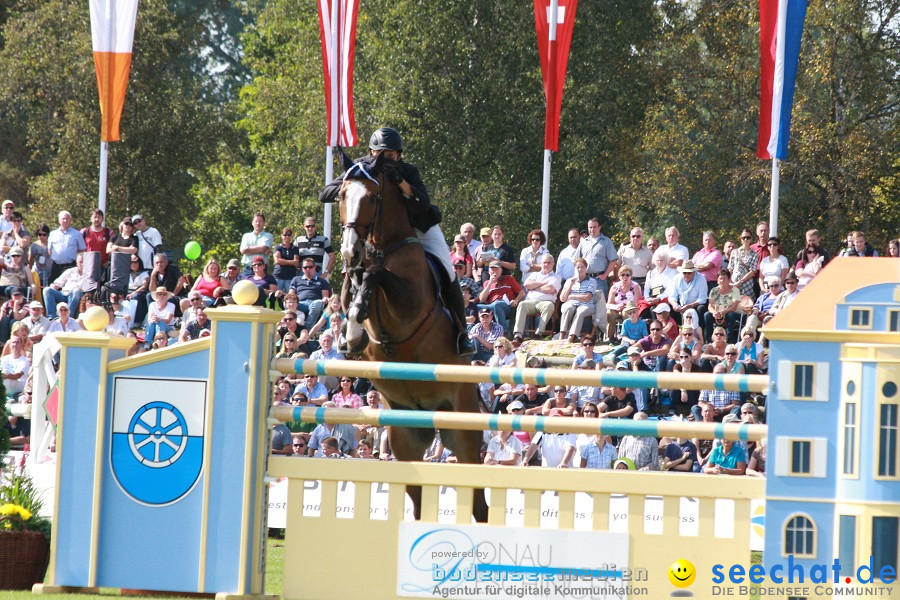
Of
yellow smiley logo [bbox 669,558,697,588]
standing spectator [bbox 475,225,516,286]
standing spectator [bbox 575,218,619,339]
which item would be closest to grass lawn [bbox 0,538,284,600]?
yellow smiley logo [bbox 669,558,697,588]

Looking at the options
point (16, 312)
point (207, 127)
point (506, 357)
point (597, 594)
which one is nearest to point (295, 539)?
point (597, 594)

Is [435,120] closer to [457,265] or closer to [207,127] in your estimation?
[207,127]

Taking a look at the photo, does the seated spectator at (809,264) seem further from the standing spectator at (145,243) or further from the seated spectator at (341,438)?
the standing spectator at (145,243)

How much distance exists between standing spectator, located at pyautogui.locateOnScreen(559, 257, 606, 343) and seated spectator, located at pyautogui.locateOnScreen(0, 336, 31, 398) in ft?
22.8

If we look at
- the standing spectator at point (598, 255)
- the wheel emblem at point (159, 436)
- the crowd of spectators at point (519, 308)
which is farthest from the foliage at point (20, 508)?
A: the standing spectator at point (598, 255)

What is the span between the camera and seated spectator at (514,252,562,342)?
1636 centimetres

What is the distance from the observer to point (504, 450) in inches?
447

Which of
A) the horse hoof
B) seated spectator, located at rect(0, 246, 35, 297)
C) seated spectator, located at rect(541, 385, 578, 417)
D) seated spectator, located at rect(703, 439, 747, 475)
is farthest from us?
seated spectator, located at rect(0, 246, 35, 297)

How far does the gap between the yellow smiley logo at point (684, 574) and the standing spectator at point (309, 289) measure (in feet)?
36.9

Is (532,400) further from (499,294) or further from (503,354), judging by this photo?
(499,294)

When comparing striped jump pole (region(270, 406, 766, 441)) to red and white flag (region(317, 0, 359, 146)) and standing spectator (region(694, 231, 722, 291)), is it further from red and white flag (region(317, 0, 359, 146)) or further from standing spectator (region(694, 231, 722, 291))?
red and white flag (region(317, 0, 359, 146))

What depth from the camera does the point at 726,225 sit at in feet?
94.6

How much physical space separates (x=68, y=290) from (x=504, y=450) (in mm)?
8862

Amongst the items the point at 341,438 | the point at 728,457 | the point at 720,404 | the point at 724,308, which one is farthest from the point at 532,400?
the point at 724,308
